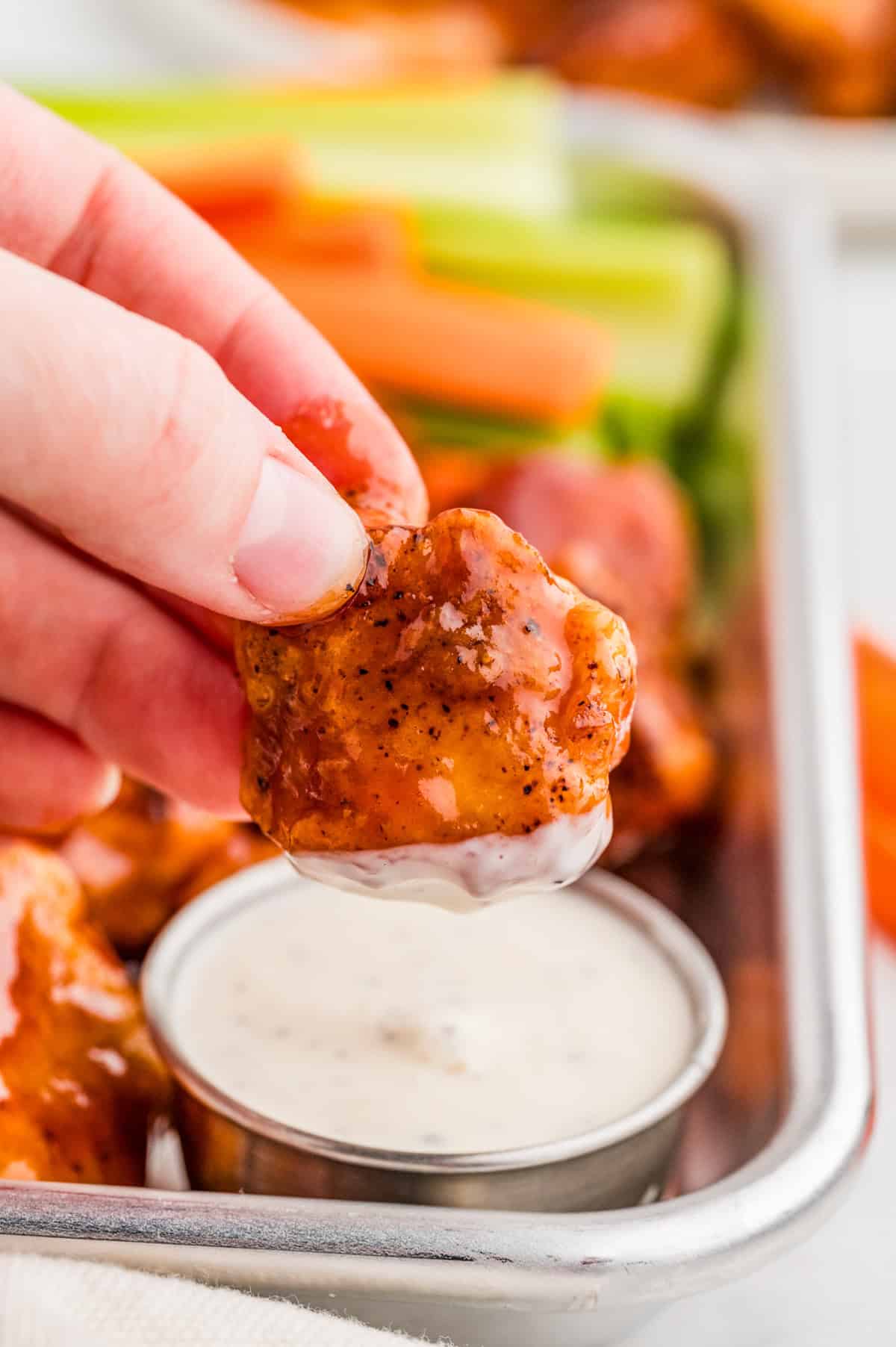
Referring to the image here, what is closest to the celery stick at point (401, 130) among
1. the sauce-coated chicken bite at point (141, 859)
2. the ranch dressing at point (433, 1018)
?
the sauce-coated chicken bite at point (141, 859)

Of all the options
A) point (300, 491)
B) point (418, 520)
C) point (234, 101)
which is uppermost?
point (300, 491)

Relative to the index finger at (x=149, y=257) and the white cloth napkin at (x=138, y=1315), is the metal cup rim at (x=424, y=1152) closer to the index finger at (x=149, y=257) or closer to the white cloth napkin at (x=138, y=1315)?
the white cloth napkin at (x=138, y=1315)

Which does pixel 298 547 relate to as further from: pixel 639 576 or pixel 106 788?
pixel 639 576

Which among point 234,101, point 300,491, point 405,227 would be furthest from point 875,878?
point 234,101

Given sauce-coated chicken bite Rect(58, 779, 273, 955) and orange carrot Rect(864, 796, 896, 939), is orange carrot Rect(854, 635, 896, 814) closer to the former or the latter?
orange carrot Rect(864, 796, 896, 939)

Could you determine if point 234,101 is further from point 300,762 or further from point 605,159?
point 300,762
